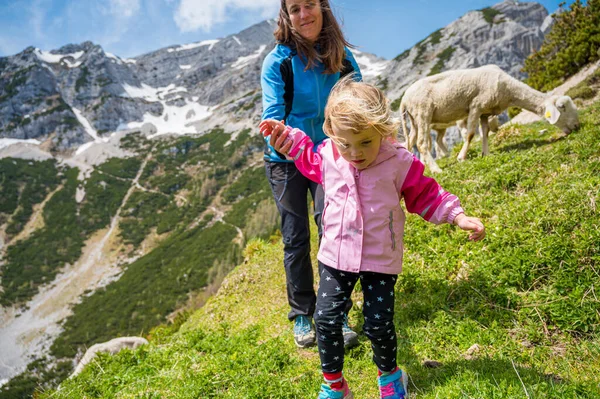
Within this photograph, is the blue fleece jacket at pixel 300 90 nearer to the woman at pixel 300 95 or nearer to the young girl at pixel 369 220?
the woman at pixel 300 95

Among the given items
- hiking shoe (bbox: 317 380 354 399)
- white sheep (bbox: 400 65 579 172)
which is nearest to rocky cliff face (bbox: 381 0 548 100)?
white sheep (bbox: 400 65 579 172)

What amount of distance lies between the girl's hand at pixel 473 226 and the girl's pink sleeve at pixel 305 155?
112cm

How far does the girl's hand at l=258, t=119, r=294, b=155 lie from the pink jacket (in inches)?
19.9

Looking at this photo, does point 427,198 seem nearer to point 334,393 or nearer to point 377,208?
point 377,208

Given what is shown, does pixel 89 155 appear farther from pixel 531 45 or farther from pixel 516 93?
pixel 516 93

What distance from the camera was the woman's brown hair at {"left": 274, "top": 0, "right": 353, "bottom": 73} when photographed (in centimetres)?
367

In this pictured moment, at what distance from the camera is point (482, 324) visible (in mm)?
3391

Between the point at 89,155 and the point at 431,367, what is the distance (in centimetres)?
22668

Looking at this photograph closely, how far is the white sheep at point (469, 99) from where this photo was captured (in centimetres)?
833

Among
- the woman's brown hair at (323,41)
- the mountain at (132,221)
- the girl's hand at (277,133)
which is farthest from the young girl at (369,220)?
the mountain at (132,221)

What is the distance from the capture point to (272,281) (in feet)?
22.7

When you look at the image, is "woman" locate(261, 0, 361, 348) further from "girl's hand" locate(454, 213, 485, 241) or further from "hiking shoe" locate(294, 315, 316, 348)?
"girl's hand" locate(454, 213, 485, 241)

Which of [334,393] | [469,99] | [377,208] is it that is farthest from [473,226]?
[469,99]

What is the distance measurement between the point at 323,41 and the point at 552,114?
634cm
